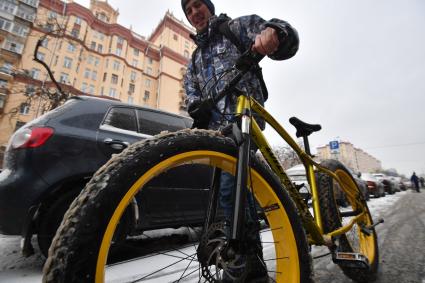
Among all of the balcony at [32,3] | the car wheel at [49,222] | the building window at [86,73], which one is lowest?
the car wheel at [49,222]

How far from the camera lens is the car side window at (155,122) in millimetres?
2830

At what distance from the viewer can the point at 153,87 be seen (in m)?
41.4

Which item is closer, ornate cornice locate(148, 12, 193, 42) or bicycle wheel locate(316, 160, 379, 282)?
bicycle wheel locate(316, 160, 379, 282)

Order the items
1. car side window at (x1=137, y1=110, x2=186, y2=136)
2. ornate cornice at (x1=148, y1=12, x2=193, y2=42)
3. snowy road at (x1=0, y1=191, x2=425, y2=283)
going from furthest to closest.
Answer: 1. ornate cornice at (x1=148, y1=12, x2=193, y2=42)
2. car side window at (x1=137, y1=110, x2=186, y2=136)
3. snowy road at (x1=0, y1=191, x2=425, y2=283)

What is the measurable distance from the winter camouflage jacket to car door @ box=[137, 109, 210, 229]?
108cm

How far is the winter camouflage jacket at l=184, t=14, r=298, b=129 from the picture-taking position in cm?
151

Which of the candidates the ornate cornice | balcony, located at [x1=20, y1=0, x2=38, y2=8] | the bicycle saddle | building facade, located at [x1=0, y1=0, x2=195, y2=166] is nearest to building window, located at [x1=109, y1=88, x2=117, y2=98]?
building facade, located at [x1=0, y1=0, x2=195, y2=166]

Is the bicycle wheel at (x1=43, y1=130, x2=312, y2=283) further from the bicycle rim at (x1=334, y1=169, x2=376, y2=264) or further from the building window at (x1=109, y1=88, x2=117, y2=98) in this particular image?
the building window at (x1=109, y1=88, x2=117, y2=98)

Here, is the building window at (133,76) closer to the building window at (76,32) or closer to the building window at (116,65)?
the building window at (116,65)

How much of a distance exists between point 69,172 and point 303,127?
212 cm

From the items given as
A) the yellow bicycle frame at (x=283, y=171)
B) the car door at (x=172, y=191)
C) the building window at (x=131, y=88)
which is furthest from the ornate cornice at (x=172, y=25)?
the yellow bicycle frame at (x=283, y=171)

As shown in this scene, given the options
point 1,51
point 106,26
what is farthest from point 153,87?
point 1,51

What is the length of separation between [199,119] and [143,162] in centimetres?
71

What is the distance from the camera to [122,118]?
262 cm
